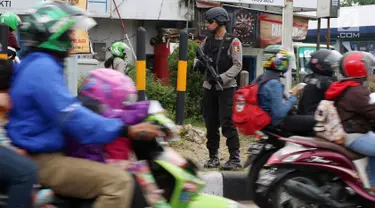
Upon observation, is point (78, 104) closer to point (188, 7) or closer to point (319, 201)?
point (319, 201)

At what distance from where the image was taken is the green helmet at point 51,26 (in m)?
3.20

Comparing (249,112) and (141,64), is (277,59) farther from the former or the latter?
(141,64)

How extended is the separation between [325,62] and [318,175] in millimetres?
1046

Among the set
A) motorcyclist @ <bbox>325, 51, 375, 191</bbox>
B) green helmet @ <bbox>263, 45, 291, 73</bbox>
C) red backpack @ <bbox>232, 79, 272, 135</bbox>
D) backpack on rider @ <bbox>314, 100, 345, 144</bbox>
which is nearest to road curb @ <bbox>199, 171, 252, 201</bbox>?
red backpack @ <bbox>232, 79, 272, 135</bbox>

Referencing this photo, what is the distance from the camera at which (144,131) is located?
3303 mm

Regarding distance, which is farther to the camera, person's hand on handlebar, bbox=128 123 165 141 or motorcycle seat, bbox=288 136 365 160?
motorcycle seat, bbox=288 136 365 160

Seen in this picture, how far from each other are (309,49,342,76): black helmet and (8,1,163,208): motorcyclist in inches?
108

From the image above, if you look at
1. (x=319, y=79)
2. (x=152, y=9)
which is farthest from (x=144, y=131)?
(x=152, y=9)

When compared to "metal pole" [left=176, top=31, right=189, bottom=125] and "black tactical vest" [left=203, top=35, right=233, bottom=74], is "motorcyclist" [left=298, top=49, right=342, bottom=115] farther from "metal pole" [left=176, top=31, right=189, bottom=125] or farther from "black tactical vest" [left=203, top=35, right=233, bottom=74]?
"metal pole" [left=176, top=31, right=189, bottom=125]

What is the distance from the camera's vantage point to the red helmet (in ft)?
16.5

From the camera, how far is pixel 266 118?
5227 millimetres

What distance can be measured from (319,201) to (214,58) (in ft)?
7.91

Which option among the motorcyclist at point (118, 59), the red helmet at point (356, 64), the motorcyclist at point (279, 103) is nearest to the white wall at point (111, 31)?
the motorcyclist at point (118, 59)

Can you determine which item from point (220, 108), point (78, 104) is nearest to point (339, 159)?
point (220, 108)
